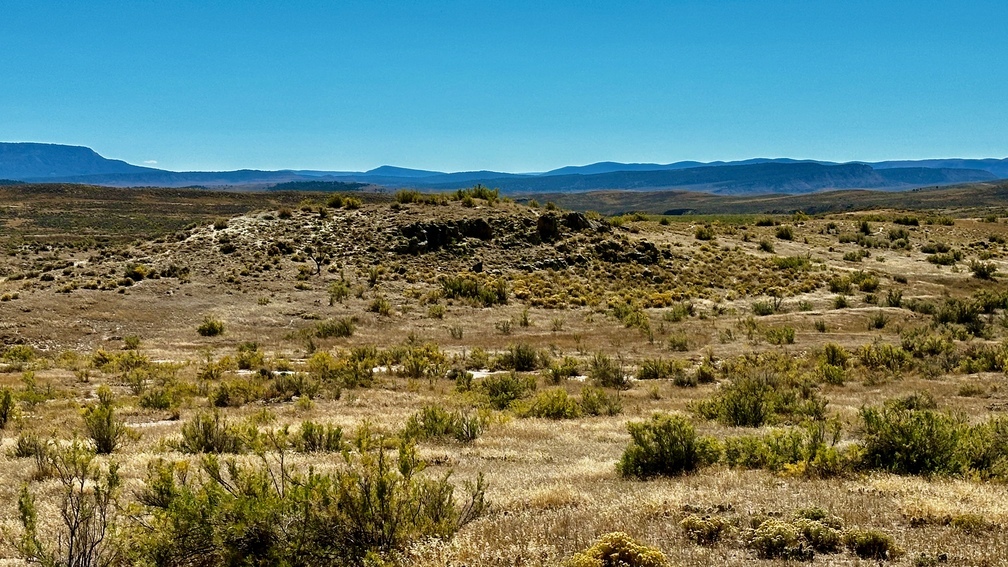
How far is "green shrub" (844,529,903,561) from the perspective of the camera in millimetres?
4914

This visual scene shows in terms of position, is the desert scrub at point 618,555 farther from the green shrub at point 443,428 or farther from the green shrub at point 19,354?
the green shrub at point 19,354

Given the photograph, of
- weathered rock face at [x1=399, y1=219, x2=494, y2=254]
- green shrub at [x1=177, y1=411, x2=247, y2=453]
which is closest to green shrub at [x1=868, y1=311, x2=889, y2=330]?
weathered rock face at [x1=399, y1=219, x2=494, y2=254]

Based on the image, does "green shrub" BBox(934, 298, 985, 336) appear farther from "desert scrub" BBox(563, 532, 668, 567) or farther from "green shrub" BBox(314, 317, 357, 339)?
"desert scrub" BBox(563, 532, 668, 567)

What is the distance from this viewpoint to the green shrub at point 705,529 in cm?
537

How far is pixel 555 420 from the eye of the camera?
12.6 meters

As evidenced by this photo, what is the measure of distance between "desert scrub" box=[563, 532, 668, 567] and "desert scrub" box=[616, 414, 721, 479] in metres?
3.12

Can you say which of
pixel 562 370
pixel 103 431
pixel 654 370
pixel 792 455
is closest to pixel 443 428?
pixel 103 431

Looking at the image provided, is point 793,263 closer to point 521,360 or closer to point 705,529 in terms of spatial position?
point 521,360

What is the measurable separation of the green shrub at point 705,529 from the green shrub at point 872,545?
90cm

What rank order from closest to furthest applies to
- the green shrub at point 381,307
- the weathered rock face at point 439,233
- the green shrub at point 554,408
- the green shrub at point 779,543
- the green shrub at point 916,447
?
the green shrub at point 779,543, the green shrub at point 916,447, the green shrub at point 554,408, the green shrub at point 381,307, the weathered rock face at point 439,233

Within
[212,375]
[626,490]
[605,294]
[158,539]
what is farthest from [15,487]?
[605,294]

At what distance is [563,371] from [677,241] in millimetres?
30629

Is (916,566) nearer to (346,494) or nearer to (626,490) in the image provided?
(626,490)

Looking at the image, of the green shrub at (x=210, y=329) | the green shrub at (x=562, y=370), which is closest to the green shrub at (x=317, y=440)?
the green shrub at (x=562, y=370)
